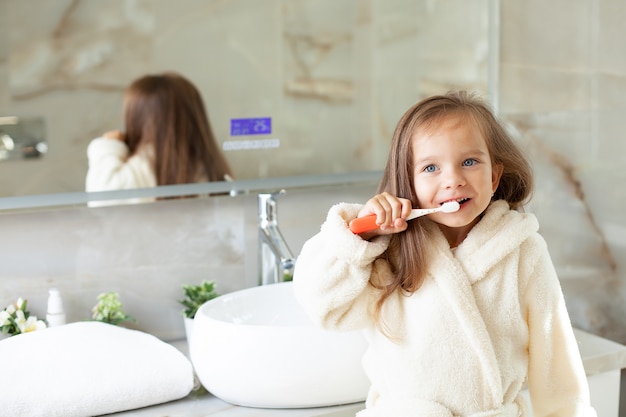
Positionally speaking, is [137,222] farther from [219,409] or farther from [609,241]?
[609,241]

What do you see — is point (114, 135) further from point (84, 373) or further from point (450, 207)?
point (450, 207)

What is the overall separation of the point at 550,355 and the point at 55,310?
964mm

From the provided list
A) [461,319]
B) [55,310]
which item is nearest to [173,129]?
[55,310]

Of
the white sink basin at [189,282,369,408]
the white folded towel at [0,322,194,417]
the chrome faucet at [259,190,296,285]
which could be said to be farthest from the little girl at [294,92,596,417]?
the chrome faucet at [259,190,296,285]

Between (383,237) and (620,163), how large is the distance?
2.89ft

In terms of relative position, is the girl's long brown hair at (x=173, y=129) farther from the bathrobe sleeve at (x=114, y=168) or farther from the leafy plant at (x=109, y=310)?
the leafy plant at (x=109, y=310)

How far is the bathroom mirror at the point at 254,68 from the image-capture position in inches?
67.5

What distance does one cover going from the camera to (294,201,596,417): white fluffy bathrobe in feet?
4.34

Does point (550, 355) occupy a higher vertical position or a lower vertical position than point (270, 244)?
lower

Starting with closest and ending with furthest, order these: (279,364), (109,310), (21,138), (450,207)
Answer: (450,207) < (279,364) < (21,138) < (109,310)

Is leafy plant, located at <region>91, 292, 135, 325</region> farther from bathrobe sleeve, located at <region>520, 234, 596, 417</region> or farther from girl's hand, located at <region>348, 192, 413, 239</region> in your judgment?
bathrobe sleeve, located at <region>520, 234, 596, 417</region>

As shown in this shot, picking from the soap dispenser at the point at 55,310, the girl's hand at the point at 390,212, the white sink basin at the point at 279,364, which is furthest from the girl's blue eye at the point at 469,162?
the soap dispenser at the point at 55,310

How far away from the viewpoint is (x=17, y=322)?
1.74 meters

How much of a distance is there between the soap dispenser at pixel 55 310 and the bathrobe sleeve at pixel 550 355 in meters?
0.92
